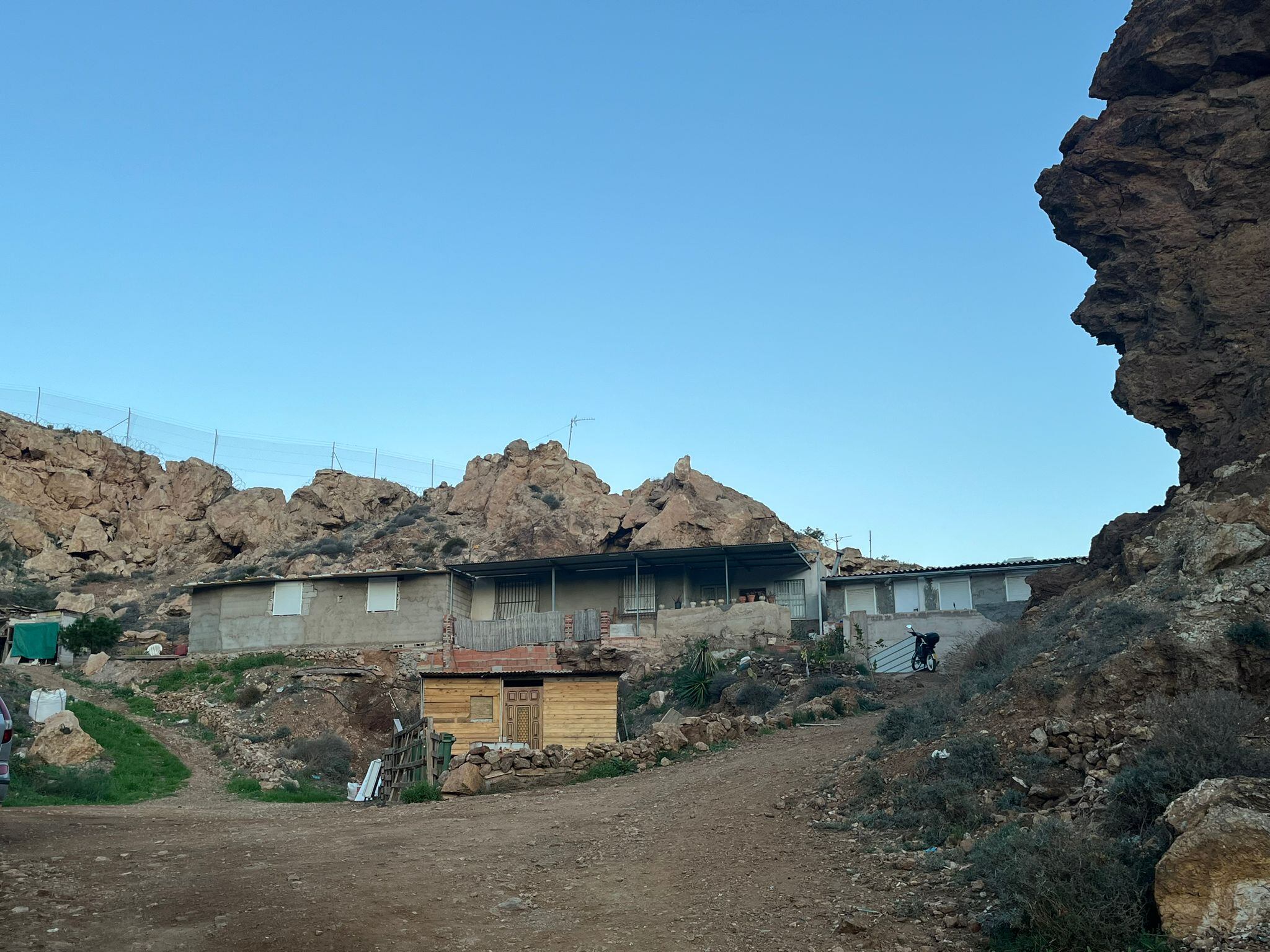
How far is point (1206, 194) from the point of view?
23.8 metres

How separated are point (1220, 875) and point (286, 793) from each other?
21862mm

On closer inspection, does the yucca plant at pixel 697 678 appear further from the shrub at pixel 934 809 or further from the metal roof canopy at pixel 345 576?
the shrub at pixel 934 809

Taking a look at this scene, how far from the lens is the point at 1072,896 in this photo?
8422 millimetres

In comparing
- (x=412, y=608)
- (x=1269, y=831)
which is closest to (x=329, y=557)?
(x=412, y=608)

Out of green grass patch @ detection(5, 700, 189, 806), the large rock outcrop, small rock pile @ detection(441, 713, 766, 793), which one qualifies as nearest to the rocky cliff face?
the large rock outcrop

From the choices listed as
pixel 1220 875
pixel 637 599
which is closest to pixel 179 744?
pixel 637 599

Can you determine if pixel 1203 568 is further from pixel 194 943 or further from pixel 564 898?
pixel 194 943

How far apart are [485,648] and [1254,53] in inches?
1193

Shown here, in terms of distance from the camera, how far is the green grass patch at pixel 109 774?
2047cm

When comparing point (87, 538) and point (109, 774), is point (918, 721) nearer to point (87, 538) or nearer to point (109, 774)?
point (109, 774)

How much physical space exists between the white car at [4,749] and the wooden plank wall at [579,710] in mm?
14303

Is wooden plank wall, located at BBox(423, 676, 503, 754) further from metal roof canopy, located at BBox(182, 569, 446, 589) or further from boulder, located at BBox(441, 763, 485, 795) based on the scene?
metal roof canopy, located at BBox(182, 569, 446, 589)

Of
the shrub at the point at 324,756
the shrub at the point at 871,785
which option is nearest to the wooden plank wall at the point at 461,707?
the shrub at the point at 324,756

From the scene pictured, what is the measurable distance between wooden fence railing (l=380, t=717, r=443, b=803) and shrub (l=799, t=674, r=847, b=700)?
Result: 11.7 metres
